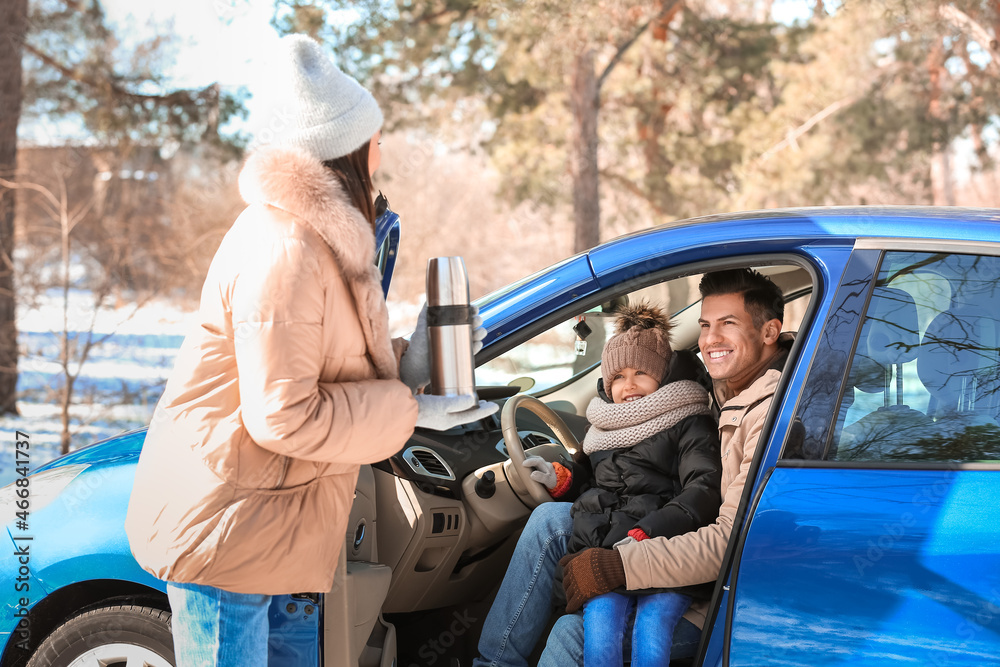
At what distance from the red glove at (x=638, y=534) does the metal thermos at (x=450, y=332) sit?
0.66 m

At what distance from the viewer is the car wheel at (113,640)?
2127mm

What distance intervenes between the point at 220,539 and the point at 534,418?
1.61 meters

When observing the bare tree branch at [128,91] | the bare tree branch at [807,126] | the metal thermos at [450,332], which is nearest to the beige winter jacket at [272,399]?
the metal thermos at [450,332]

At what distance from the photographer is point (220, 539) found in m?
1.61

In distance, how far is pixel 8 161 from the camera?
860 cm

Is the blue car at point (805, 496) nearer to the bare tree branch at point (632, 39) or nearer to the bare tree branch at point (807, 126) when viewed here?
the bare tree branch at point (632, 39)

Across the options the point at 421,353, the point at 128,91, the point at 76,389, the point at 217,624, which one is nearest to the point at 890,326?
the point at 421,353

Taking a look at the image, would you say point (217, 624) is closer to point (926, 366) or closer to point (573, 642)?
point (573, 642)

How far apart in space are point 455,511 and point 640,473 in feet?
1.98

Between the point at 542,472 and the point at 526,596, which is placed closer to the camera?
the point at 526,596

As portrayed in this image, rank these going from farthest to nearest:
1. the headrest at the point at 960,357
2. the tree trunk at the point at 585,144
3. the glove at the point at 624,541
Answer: the tree trunk at the point at 585,144
the glove at the point at 624,541
the headrest at the point at 960,357

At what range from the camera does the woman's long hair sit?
5.67ft

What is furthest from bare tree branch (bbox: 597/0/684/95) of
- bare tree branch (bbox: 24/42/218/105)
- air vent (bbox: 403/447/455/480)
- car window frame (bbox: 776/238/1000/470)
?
car window frame (bbox: 776/238/1000/470)

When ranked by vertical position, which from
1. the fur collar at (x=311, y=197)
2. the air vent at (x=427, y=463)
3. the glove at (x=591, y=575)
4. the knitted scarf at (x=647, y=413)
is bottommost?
the glove at (x=591, y=575)
